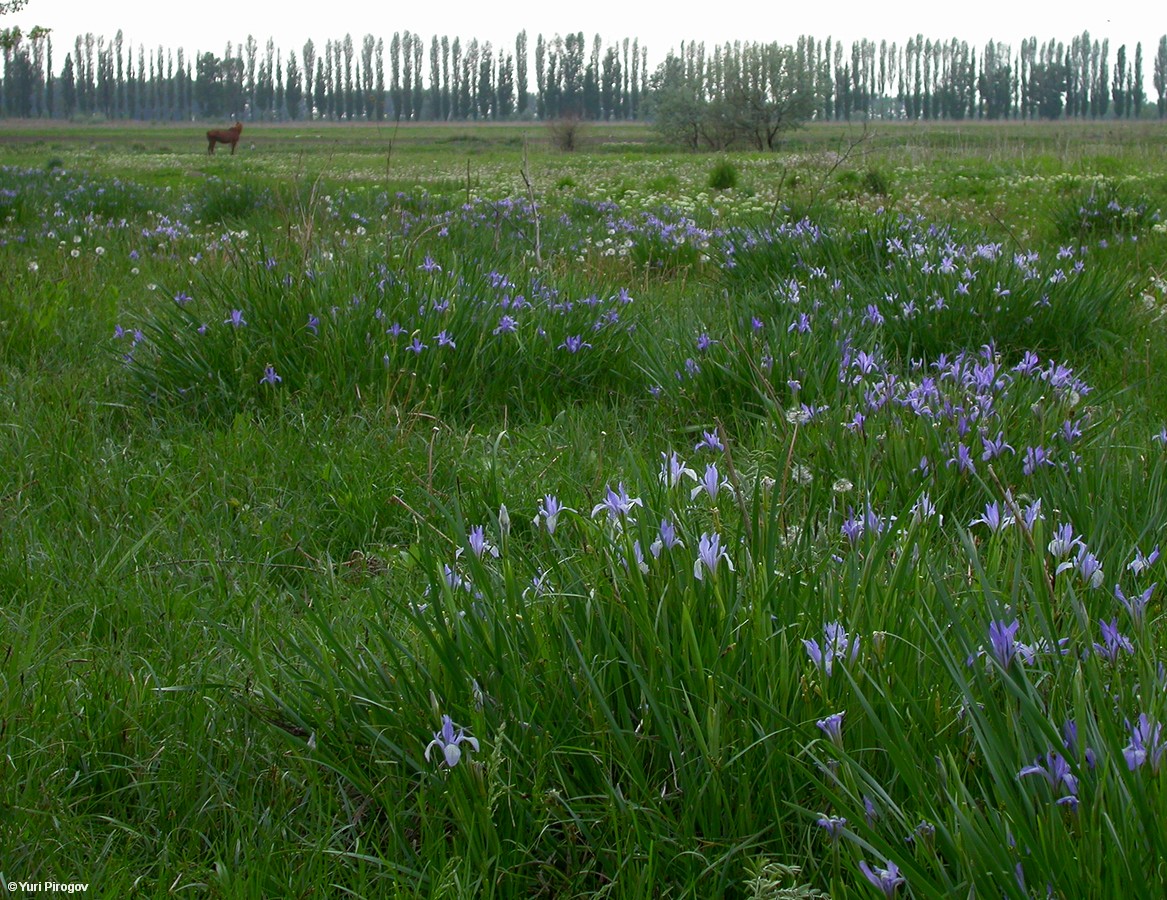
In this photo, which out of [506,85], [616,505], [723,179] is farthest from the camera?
[506,85]

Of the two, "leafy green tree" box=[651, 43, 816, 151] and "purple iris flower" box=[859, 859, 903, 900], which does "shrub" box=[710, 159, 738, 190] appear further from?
"leafy green tree" box=[651, 43, 816, 151]

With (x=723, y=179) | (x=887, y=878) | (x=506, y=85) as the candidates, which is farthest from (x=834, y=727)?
(x=506, y=85)

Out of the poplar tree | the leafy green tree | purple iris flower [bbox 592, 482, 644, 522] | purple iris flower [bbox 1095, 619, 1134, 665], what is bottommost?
purple iris flower [bbox 1095, 619, 1134, 665]

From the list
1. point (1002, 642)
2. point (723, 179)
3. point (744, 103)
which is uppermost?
point (744, 103)

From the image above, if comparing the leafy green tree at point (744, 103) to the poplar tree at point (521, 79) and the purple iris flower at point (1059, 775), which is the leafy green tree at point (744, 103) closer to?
the purple iris flower at point (1059, 775)

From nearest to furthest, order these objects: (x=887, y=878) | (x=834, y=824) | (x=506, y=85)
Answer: (x=887, y=878) < (x=834, y=824) < (x=506, y=85)

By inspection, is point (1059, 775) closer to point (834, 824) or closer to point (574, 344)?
point (834, 824)

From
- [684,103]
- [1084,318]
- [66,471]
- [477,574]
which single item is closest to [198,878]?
[477,574]

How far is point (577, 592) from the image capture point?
196 cm

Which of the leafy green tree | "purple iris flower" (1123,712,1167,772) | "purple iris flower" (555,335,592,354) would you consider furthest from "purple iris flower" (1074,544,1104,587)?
the leafy green tree

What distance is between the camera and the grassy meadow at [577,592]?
59.4 inches

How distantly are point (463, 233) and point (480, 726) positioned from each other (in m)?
6.87

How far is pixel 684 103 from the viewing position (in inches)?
2442

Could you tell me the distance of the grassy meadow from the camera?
4.95 feet
